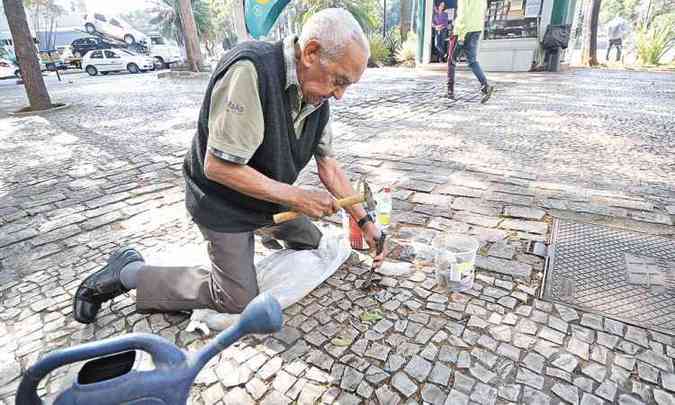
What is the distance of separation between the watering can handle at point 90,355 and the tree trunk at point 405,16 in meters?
20.2

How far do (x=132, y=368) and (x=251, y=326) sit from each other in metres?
0.36

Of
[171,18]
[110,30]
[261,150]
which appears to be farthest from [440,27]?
[110,30]

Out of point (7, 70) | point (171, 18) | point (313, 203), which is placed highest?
point (171, 18)

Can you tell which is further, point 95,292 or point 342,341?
point 95,292

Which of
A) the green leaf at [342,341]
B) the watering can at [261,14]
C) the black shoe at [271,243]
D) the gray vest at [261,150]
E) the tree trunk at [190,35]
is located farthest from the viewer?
the tree trunk at [190,35]

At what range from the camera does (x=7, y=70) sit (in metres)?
21.6

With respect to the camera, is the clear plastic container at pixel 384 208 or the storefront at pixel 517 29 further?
the storefront at pixel 517 29

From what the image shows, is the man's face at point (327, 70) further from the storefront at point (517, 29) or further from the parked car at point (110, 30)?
the parked car at point (110, 30)

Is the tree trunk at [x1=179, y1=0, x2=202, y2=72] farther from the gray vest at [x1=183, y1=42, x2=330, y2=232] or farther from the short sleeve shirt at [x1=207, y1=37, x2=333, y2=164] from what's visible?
the short sleeve shirt at [x1=207, y1=37, x2=333, y2=164]

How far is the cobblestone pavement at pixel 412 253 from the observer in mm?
1742

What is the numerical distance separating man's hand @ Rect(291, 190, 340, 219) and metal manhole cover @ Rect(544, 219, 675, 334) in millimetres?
1350

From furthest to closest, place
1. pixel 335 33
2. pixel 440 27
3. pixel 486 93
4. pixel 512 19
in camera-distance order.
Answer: pixel 440 27
pixel 512 19
pixel 486 93
pixel 335 33

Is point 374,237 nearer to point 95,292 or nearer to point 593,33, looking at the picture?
point 95,292

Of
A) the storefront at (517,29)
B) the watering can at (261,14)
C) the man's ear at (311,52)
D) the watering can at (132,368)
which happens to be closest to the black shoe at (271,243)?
the man's ear at (311,52)
